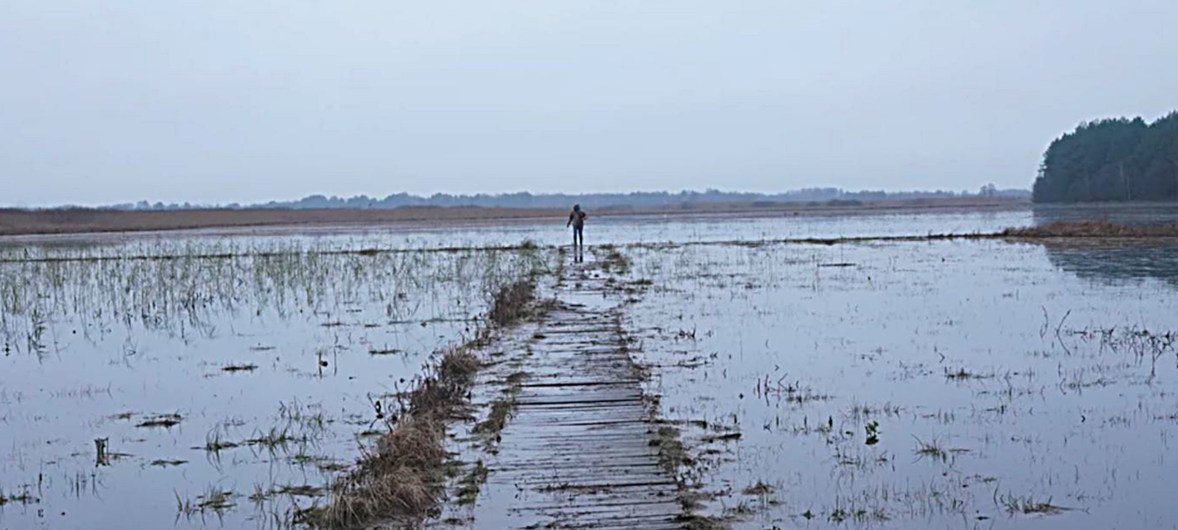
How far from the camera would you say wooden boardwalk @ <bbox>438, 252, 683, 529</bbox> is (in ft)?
21.2

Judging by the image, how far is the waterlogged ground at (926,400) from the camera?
6750 millimetres

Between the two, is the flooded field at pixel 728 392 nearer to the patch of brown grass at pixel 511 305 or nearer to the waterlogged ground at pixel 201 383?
the waterlogged ground at pixel 201 383

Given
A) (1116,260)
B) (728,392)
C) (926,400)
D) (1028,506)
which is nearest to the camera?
(1028,506)

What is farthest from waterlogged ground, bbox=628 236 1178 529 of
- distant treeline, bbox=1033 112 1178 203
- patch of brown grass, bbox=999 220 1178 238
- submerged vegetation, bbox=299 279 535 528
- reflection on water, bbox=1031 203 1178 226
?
distant treeline, bbox=1033 112 1178 203

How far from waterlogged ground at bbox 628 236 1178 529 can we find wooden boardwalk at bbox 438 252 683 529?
0.36 metres

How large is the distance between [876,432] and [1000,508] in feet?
6.55

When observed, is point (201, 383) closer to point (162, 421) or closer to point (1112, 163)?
point (162, 421)

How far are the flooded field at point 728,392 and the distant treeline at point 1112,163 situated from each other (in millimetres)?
75102

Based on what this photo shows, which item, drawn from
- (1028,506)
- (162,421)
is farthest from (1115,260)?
(162,421)

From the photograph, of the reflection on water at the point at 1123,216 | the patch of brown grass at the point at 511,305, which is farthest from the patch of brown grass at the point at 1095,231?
the patch of brown grass at the point at 511,305

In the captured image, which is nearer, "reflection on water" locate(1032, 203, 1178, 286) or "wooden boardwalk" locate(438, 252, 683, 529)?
"wooden boardwalk" locate(438, 252, 683, 529)

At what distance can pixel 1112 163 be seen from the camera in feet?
321

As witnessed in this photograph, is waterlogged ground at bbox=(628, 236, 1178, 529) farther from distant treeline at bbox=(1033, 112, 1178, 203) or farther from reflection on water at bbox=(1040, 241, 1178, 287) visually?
distant treeline at bbox=(1033, 112, 1178, 203)

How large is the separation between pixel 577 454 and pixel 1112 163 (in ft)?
332
